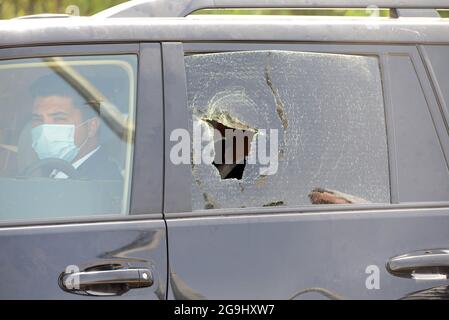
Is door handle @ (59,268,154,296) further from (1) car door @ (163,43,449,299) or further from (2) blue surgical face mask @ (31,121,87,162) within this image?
(2) blue surgical face mask @ (31,121,87,162)

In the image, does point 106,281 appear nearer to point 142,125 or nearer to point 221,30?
point 142,125

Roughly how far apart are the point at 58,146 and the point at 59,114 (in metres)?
0.11

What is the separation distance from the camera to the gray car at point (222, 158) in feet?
9.54

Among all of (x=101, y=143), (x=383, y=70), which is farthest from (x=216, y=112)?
(x=383, y=70)

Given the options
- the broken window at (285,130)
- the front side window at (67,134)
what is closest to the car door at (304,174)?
the broken window at (285,130)

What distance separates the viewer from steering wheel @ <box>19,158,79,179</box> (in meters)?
3.04

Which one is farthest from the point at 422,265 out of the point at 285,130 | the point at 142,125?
the point at 142,125

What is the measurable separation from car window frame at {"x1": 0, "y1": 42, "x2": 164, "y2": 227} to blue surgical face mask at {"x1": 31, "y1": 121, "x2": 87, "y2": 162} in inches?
8.9

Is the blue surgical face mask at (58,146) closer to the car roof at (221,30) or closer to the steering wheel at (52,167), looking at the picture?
the steering wheel at (52,167)

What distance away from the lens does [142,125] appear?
9.91 ft

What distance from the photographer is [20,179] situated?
3.00m

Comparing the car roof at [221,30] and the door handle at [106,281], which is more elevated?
the car roof at [221,30]

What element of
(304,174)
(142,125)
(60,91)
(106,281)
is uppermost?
(60,91)
